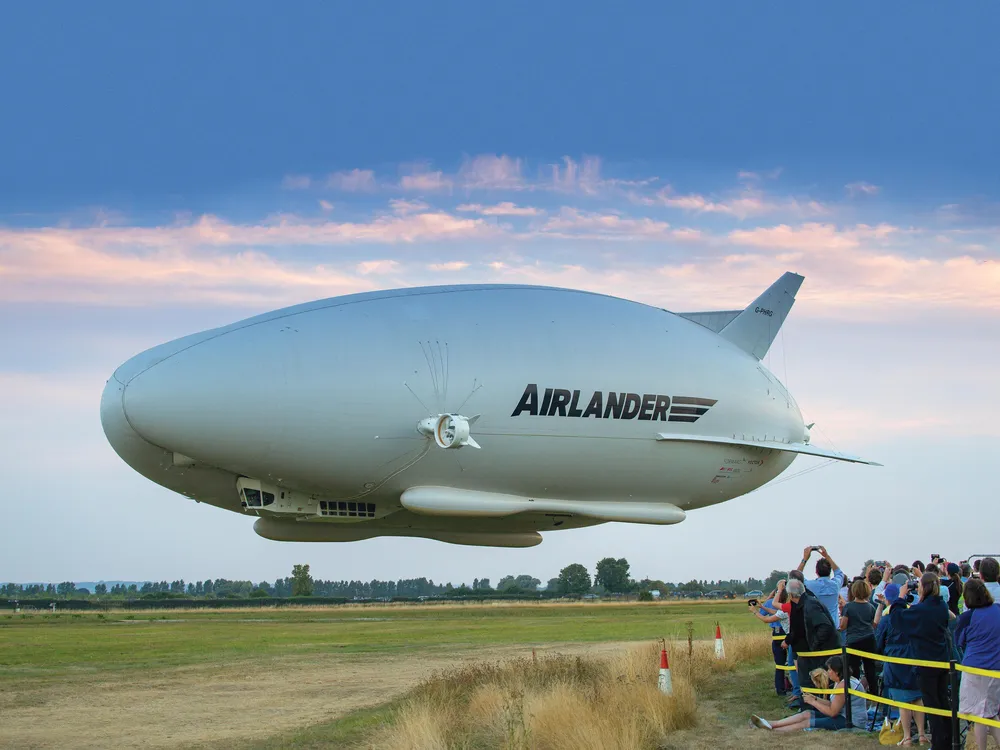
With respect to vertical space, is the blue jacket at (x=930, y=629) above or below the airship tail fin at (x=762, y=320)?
below

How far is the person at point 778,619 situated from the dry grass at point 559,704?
1.57 m

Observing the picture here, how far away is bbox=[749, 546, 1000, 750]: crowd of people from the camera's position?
41.1 feet

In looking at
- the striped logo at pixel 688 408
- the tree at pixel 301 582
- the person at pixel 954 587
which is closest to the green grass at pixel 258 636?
the striped logo at pixel 688 408

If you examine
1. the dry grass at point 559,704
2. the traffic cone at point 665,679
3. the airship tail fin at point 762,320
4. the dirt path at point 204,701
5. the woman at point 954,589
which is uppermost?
the airship tail fin at point 762,320

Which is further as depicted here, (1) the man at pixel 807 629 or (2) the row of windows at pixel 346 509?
(2) the row of windows at pixel 346 509

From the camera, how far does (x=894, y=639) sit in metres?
14.2

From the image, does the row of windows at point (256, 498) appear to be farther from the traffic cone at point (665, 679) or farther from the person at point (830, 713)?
the person at point (830, 713)

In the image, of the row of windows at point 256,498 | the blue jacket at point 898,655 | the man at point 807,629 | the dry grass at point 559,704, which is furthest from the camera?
the row of windows at point 256,498

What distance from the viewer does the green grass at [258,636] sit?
34.5 meters

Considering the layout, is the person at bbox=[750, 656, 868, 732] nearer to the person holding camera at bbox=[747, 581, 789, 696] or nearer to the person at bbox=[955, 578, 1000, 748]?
the person holding camera at bbox=[747, 581, 789, 696]

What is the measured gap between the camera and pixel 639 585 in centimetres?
13775

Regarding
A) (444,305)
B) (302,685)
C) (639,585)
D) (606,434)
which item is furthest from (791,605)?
(639,585)

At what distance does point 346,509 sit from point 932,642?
1246cm

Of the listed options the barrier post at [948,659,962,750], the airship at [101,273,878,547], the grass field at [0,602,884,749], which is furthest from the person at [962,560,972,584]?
the airship at [101,273,878,547]
